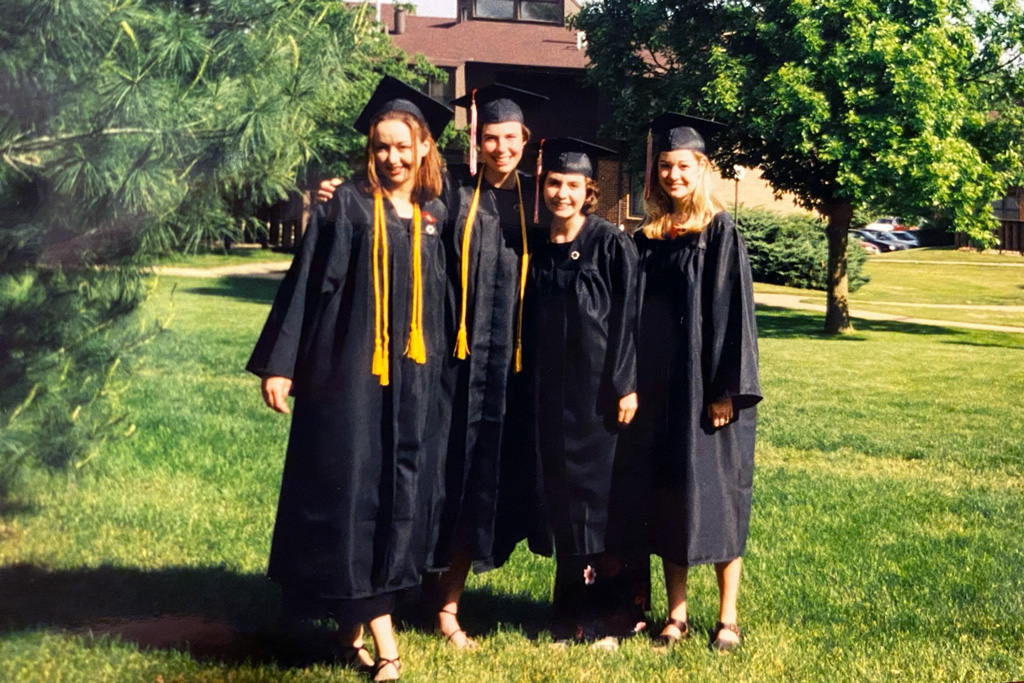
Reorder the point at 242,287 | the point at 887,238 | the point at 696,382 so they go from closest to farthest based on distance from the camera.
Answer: the point at 696,382, the point at 242,287, the point at 887,238

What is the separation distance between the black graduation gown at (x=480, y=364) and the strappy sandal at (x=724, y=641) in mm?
716

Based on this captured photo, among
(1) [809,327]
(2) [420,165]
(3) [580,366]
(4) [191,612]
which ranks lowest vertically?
(4) [191,612]

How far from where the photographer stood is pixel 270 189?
3594 mm

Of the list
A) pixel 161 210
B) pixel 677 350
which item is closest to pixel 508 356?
pixel 677 350

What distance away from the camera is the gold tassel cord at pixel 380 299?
10.2 feet

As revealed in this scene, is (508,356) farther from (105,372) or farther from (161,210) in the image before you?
(105,372)

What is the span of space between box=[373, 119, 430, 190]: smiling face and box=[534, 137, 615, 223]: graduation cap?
0.42 meters

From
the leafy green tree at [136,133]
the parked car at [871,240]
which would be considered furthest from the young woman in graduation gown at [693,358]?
the parked car at [871,240]

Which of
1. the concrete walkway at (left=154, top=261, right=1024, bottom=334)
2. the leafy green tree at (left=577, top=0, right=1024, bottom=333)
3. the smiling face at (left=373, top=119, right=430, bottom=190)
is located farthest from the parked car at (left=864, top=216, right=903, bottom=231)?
the smiling face at (left=373, top=119, right=430, bottom=190)

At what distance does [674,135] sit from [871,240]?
451 centimetres

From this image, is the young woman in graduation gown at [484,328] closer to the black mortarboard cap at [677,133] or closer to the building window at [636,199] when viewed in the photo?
the black mortarboard cap at [677,133]

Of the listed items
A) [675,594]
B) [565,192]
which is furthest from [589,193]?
[675,594]

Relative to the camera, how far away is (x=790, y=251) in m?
7.79

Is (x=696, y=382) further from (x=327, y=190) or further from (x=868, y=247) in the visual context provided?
(x=868, y=247)
